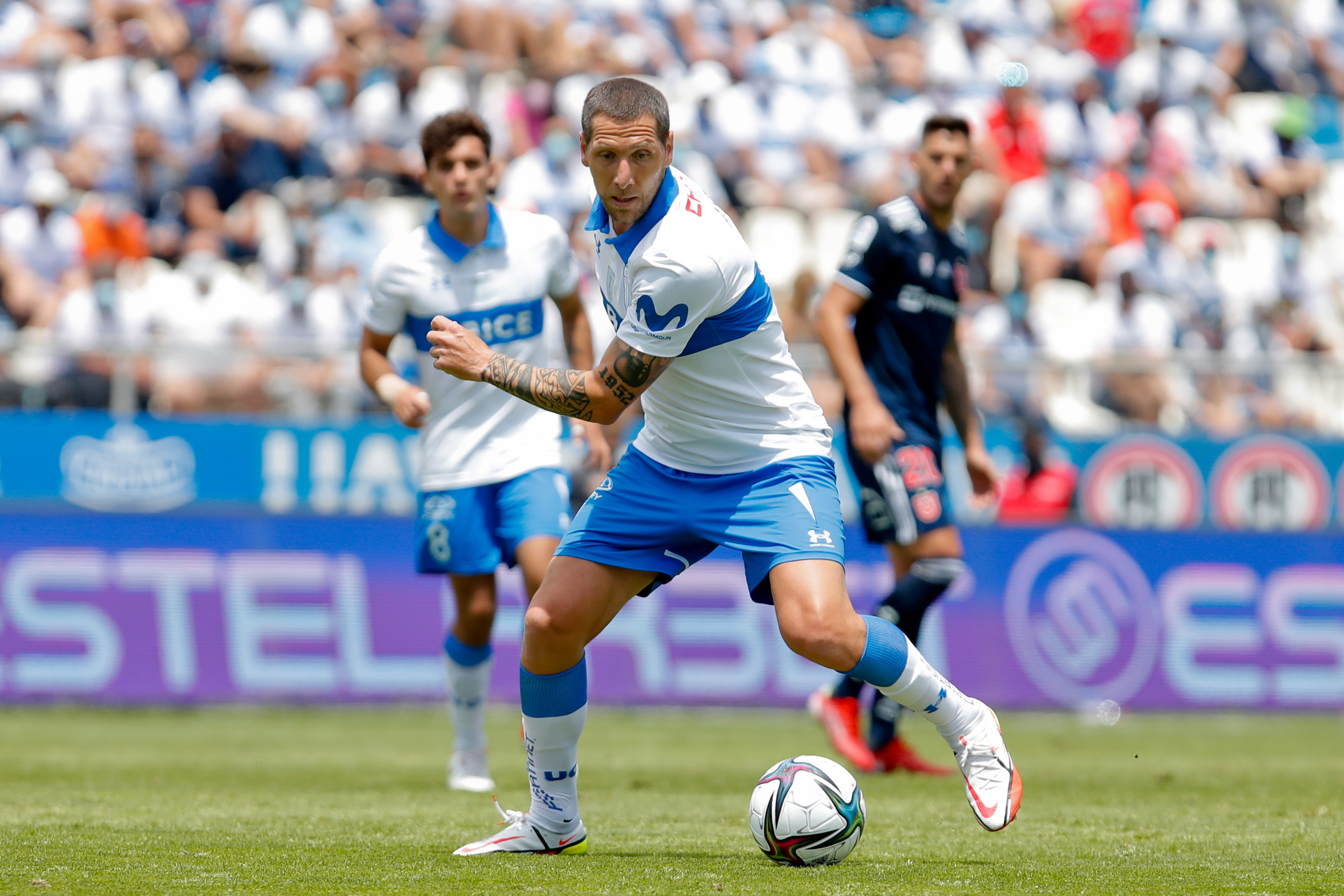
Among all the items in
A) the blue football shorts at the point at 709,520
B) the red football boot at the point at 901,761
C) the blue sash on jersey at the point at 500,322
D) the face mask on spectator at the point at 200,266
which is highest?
the face mask on spectator at the point at 200,266

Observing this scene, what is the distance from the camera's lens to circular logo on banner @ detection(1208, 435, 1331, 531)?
45.4 ft

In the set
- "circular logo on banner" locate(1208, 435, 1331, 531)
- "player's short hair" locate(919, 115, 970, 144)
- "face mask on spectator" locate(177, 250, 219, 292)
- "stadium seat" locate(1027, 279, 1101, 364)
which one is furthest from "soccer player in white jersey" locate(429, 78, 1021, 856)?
"stadium seat" locate(1027, 279, 1101, 364)

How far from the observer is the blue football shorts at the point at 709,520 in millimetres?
5219

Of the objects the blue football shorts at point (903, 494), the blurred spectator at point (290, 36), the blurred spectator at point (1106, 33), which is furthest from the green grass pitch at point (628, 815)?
the blurred spectator at point (1106, 33)

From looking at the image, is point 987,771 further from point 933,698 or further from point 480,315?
point 480,315

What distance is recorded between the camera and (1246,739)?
35.9 feet

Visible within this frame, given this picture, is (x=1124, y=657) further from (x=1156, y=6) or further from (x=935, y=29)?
(x=1156, y=6)

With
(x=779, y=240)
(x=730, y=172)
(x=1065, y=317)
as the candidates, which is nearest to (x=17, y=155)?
(x=730, y=172)

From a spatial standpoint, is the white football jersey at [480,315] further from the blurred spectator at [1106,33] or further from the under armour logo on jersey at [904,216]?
the blurred spectator at [1106,33]

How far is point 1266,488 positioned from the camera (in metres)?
13.9

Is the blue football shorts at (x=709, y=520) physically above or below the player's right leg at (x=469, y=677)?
above

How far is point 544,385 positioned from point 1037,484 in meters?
9.24

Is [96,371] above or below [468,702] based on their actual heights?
above

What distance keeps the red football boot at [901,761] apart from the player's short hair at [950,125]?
312 centimetres
